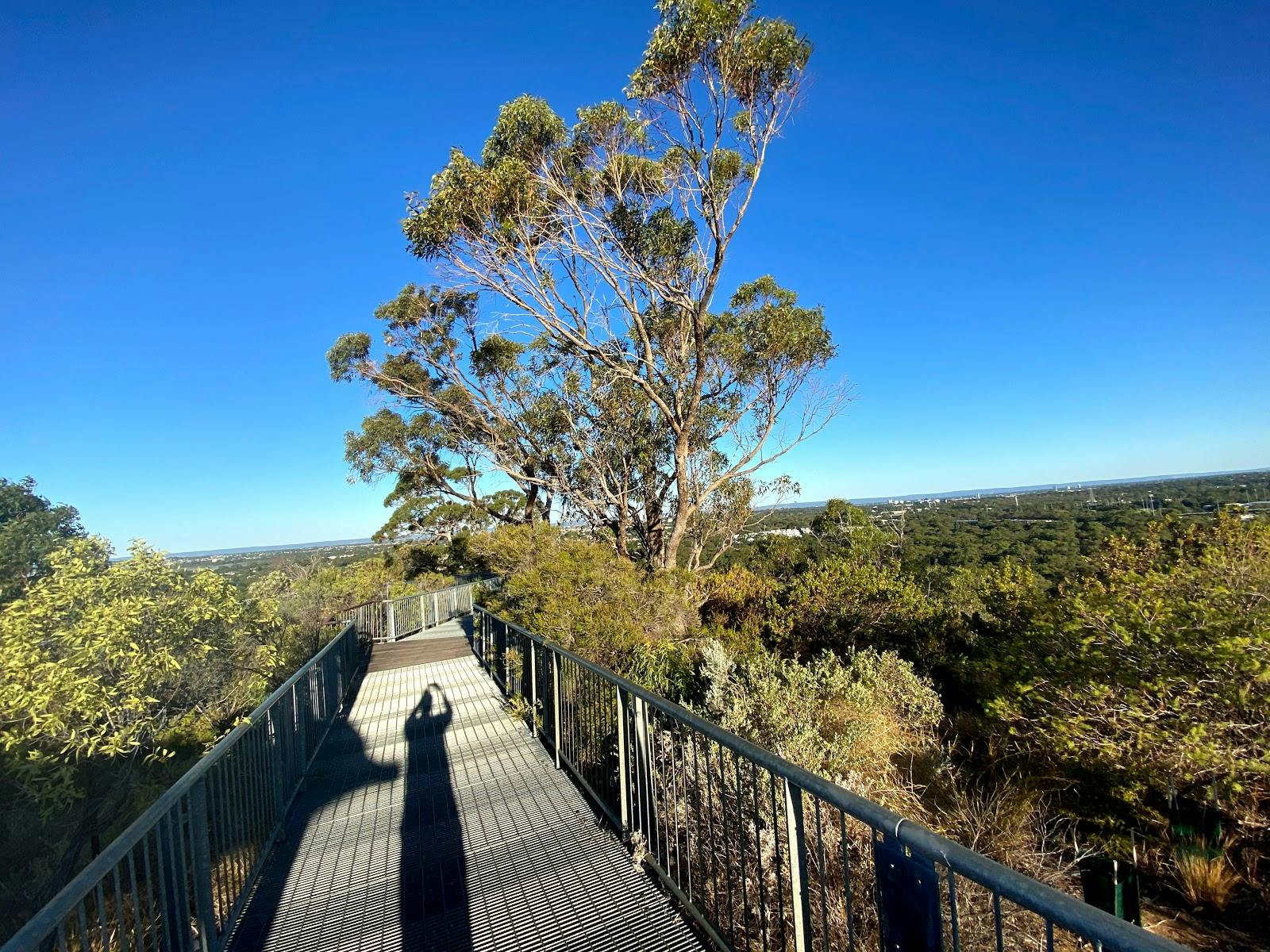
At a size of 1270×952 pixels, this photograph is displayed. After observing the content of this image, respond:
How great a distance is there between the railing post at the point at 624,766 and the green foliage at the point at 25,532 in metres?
9.90

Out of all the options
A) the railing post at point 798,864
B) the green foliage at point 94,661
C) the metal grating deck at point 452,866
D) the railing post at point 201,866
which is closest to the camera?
the railing post at point 798,864

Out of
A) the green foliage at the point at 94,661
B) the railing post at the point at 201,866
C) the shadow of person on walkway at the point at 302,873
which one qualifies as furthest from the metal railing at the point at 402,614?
the railing post at the point at 201,866

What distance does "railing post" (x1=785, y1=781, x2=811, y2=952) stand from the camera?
1.90 meters

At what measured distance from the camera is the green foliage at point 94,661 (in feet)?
17.8

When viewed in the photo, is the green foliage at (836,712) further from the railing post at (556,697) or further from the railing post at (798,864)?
the railing post at (798,864)

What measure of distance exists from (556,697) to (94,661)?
4.76 metres

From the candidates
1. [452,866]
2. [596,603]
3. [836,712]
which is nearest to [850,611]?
[596,603]

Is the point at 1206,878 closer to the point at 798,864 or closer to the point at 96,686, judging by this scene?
the point at 798,864

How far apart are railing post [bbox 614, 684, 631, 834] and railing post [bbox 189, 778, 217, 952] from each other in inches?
76.2

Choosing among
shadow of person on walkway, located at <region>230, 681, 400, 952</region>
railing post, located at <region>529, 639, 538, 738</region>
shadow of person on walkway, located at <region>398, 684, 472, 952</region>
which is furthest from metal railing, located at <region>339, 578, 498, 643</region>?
shadow of person on walkway, located at <region>398, 684, 472, 952</region>

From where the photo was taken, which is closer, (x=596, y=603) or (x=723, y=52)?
(x=596, y=603)

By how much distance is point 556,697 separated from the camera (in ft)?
15.6

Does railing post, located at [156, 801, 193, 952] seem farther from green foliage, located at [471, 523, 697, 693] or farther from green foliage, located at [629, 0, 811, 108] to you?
green foliage, located at [629, 0, 811, 108]

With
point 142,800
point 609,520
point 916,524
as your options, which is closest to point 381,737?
point 142,800
